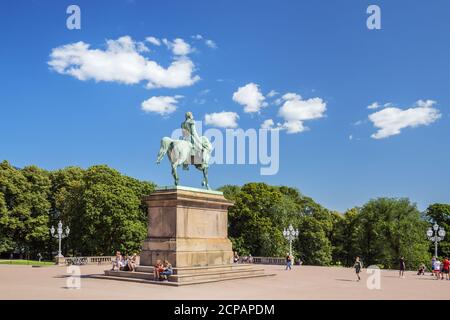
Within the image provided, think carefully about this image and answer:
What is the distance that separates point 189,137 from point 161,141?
95.3 inches

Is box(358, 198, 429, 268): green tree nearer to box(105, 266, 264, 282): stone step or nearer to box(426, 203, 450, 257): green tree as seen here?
box(426, 203, 450, 257): green tree

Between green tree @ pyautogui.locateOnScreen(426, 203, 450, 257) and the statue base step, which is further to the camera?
green tree @ pyautogui.locateOnScreen(426, 203, 450, 257)

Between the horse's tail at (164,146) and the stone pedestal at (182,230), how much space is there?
193 centimetres

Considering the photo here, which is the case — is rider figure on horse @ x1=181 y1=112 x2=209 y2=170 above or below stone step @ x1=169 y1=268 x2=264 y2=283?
above

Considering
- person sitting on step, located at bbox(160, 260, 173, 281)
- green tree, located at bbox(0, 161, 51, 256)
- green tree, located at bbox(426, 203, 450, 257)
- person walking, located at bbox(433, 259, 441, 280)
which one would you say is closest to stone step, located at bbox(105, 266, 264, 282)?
person sitting on step, located at bbox(160, 260, 173, 281)

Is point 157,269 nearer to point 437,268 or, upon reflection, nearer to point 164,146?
point 164,146

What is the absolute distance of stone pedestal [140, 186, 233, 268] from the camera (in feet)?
83.7

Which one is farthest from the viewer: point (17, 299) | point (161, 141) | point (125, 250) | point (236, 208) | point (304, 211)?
point (304, 211)

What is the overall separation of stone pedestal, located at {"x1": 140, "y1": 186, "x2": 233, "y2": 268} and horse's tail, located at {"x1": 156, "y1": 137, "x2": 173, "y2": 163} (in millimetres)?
1930

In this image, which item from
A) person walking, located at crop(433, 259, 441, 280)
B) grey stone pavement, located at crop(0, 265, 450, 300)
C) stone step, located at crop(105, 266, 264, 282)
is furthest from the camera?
person walking, located at crop(433, 259, 441, 280)

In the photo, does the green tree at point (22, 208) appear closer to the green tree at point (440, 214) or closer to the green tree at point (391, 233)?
the green tree at point (391, 233)
